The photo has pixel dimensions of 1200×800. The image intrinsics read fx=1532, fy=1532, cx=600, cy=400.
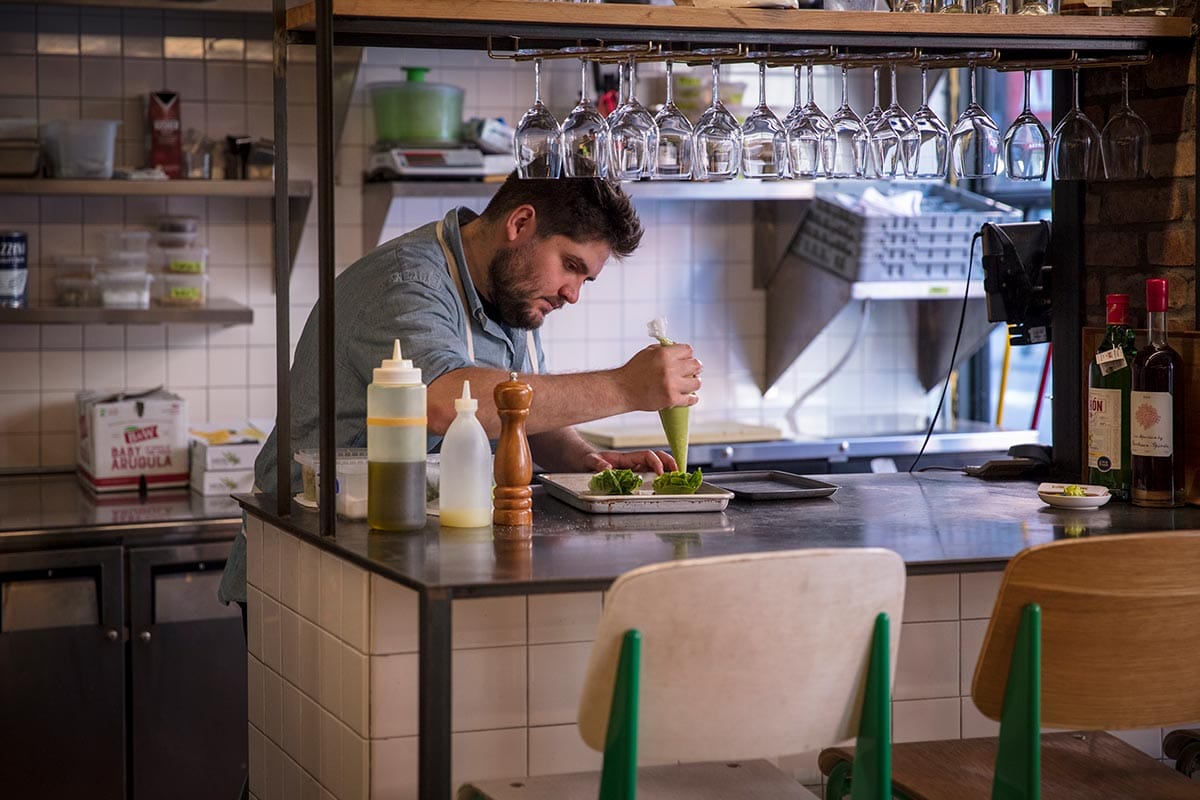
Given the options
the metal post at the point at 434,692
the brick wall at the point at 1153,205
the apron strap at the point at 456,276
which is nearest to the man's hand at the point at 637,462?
the apron strap at the point at 456,276

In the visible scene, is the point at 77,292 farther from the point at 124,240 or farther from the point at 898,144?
the point at 898,144

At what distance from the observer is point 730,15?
2629mm

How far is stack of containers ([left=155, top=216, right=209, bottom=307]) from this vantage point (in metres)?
4.42

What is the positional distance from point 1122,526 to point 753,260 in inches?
112

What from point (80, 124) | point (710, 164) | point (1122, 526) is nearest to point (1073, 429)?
point (1122, 526)

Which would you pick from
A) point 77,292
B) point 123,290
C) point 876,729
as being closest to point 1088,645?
point 876,729

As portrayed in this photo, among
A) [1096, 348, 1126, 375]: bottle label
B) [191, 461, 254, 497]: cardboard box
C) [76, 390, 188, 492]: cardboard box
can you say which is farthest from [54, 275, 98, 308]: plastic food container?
[1096, 348, 1126, 375]: bottle label

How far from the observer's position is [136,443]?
4168 millimetres

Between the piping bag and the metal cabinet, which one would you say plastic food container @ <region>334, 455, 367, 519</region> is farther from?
the metal cabinet

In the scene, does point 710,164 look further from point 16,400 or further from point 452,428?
point 16,400

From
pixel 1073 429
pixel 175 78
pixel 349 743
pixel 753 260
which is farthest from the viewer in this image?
pixel 753 260

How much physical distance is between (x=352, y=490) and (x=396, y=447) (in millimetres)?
195

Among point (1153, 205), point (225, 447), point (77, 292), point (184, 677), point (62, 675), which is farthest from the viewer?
point (77, 292)

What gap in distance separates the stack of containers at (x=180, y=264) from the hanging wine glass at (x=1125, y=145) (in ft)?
8.65
